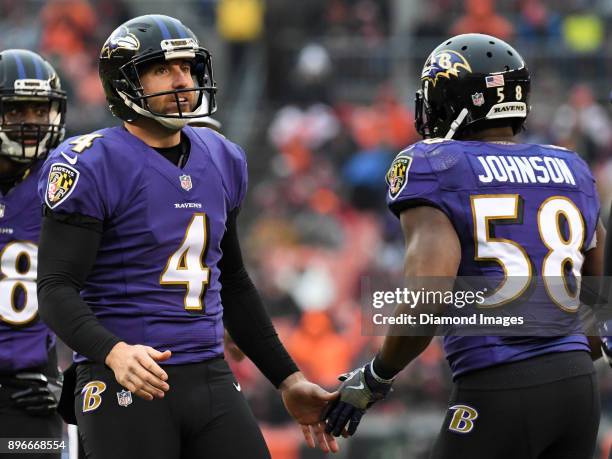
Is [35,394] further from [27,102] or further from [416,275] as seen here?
[416,275]

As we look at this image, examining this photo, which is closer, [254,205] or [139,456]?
[139,456]

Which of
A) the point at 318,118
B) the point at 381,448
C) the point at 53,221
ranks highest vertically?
the point at 53,221

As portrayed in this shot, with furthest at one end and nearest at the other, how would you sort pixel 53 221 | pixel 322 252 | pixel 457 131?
1. pixel 322 252
2. pixel 457 131
3. pixel 53 221

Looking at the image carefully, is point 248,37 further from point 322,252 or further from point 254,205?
point 322,252

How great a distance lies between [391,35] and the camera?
48.8ft

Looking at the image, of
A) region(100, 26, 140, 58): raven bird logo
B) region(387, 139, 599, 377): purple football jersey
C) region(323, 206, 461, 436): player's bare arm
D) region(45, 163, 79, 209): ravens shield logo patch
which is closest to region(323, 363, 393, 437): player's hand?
region(323, 206, 461, 436): player's bare arm

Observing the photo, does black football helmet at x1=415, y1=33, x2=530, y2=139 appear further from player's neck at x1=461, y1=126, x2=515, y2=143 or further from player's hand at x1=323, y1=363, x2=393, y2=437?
player's hand at x1=323, y1=363, x2=393, y2=437

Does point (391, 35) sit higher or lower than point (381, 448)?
higher

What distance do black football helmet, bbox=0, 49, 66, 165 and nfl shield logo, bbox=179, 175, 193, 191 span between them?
3.96ft

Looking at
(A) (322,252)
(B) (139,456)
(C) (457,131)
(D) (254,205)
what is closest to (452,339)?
(C) (457,131)

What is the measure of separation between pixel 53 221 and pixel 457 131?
1497 mm

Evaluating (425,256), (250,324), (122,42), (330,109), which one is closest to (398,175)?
(425,256)

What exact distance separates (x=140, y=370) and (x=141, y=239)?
1.86 feet

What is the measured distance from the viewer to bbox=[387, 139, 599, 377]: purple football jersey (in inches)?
163
